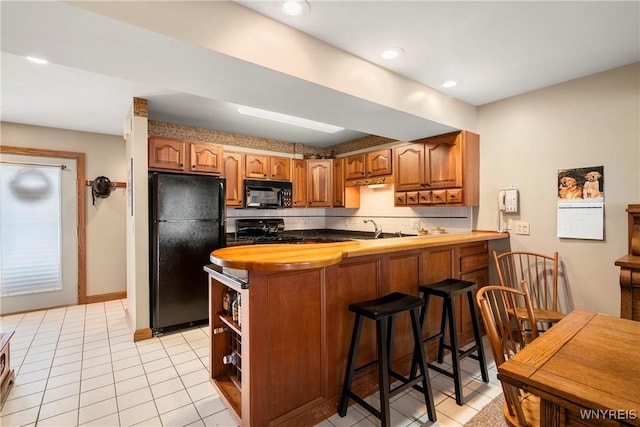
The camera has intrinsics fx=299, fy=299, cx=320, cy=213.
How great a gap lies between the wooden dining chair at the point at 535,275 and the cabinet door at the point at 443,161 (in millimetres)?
870

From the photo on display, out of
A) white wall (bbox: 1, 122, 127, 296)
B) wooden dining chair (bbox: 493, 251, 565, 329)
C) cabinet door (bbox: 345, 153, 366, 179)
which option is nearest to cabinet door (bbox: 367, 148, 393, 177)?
cabinet door (bbox: 345, 153, 366, 179)

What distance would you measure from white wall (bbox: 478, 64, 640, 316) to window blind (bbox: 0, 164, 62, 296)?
558 cm

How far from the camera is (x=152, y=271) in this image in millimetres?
3254

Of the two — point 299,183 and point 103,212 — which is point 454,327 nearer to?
point 299,183

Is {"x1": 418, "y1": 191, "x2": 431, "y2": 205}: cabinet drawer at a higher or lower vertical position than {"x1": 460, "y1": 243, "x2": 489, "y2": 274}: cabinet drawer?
higher

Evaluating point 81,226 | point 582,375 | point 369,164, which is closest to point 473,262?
point 369,164

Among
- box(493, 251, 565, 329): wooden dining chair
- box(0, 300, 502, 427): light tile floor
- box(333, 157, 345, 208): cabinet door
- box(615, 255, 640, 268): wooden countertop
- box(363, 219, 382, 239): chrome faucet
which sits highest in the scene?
box(333, 157, 345, 208): cabinet door

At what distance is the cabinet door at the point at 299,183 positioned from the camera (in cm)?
475

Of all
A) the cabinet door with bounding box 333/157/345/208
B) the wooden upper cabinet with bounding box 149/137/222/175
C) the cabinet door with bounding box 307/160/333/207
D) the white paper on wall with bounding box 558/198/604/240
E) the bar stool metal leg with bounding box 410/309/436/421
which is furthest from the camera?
the cabinet door with bounding box 307/160/333/207

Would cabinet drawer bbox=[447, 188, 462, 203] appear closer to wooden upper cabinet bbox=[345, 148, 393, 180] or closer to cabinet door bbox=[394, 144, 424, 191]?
cabinet door bbox=[394, 144, 424, 191]

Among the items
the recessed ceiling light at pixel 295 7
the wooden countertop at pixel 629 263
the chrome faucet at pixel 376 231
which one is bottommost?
the wooden countertop at pixel 629 263

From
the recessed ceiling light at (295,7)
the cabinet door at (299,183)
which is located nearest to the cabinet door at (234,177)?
the cabinet door at (299,183)

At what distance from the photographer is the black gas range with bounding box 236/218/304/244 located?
4.17 meters

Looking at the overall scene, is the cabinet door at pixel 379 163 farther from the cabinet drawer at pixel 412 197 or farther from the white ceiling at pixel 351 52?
the white ceiling at pixel 351 52
